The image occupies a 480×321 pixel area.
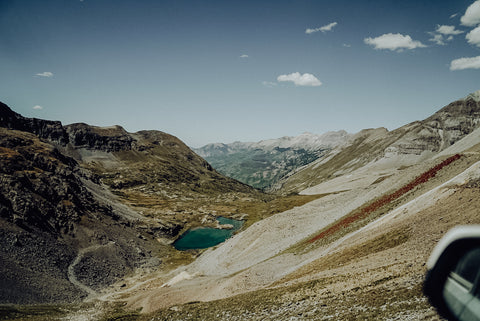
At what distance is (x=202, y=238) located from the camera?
409ft

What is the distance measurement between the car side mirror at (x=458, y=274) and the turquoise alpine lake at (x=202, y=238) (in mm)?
112667

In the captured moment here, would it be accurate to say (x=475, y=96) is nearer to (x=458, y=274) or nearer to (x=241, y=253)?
(x=241, y=253)

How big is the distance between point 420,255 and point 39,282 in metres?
61.7

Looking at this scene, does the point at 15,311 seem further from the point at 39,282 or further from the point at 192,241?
the point at 192,241

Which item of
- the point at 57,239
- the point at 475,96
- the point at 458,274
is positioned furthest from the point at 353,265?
the point at 475,96

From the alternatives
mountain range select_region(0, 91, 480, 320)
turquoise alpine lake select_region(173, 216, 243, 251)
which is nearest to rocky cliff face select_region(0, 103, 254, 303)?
mountain range select_region(0, 91, 480, 320)

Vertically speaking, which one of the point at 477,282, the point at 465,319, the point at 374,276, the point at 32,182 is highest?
the point at 32,182

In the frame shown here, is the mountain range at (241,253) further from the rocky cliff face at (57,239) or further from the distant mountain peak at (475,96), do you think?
the distant mountain peak at (475,96)

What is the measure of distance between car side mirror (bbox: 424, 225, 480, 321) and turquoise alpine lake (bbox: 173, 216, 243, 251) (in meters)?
113

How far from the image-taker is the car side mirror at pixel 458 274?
3934 mm

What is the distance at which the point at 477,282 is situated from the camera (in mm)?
3822

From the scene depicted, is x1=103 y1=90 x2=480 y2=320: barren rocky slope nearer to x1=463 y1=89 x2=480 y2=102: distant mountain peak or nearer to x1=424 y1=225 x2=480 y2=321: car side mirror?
x1=424 y1=225 x2=480 y2=321: car side mirror

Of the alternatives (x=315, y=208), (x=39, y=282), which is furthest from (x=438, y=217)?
(x=39, y=282)

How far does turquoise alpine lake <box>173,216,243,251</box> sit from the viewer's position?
114188 millimetres
